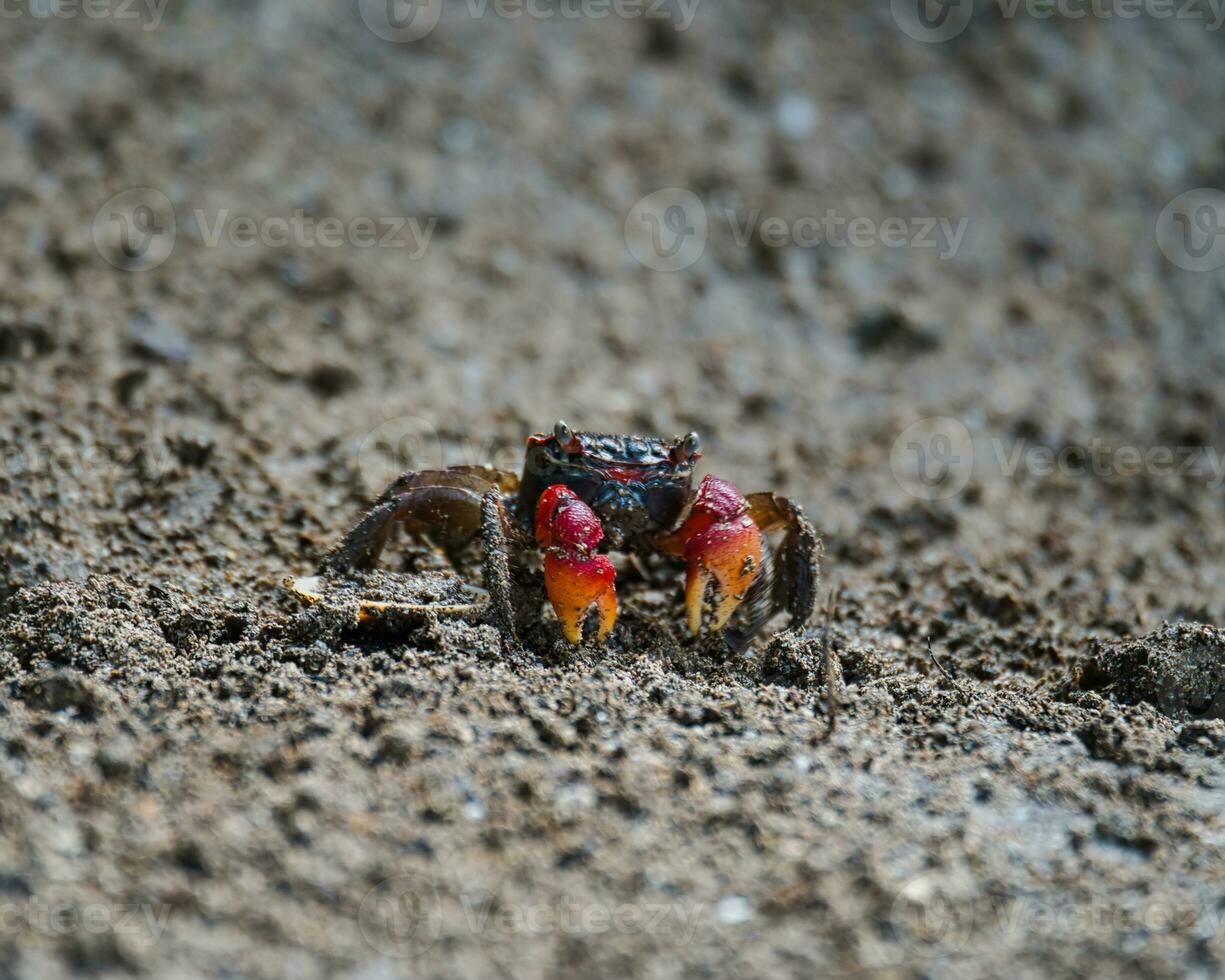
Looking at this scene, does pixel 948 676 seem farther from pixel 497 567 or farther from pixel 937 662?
pixel 497 567

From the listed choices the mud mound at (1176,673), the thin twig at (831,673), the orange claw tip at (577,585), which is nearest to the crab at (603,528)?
the orange claw tip at (577,585)

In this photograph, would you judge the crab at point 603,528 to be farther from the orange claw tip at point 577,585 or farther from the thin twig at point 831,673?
the thin twig at point 831,673

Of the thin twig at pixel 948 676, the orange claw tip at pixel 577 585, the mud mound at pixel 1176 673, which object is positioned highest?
the orange claw tip at pixel 577 585

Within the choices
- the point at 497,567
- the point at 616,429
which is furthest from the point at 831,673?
the point at 616,429

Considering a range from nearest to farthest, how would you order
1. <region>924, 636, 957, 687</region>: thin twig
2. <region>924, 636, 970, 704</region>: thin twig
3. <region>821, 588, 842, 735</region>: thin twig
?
<region>821, 588, 842, 735</region>: thin twig < <region>924, 636, 970, 704</region>: thin twig < <region>924, 636, 957, 687</region>: thin twig

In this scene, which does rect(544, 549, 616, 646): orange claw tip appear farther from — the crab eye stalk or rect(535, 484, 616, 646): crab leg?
the crab eye stalk

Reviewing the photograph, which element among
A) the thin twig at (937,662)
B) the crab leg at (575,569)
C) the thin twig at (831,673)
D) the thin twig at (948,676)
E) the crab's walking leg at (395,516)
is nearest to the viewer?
the thin twig at (831,673)

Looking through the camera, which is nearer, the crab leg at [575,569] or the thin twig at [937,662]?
the crab leg at [575,569]

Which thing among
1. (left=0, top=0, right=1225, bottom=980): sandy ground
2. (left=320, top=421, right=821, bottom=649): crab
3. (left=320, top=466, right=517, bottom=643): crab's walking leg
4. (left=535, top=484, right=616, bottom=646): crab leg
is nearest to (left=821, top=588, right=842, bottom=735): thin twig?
(left=0, top=0, right=1225, bottom=980): sandy ground
